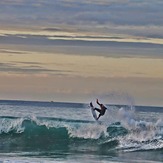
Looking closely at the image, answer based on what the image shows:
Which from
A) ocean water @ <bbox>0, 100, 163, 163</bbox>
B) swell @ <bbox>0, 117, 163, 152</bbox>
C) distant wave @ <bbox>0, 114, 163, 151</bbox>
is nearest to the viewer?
ocean water @ <bbox>0, 100, 163, 163</bbox>

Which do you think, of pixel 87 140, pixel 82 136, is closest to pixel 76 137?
pixel 82 136

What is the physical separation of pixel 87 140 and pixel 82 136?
1108 millimetres

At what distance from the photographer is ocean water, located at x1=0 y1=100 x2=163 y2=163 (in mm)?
23562

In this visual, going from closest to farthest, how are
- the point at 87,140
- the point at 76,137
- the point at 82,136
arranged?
the point at 87,140 → the point at 82,136 → the point at 76,137

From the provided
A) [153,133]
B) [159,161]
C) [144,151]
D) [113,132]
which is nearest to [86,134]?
[113,132]

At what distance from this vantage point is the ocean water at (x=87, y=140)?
23.6m

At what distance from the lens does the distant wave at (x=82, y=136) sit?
27.9 metres

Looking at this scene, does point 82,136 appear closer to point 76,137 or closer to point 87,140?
point 76,137

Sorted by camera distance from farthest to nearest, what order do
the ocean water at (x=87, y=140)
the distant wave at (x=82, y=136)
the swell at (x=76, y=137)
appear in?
the distant wave at (x=82, y=136) < the swell at (x=76, y=137) < the ocean water at (x=87, y=140)

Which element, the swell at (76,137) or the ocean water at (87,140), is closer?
the ocean water at (87,140)

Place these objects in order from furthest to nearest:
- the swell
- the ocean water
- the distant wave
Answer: the distant wave
the swell
the ocean water

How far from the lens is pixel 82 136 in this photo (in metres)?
31.2

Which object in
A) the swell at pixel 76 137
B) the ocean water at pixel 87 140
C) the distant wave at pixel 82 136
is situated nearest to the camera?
the ocean water at pixel 87 140

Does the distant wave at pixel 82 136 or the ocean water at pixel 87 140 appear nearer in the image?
the ocean water at pixel 87 140
